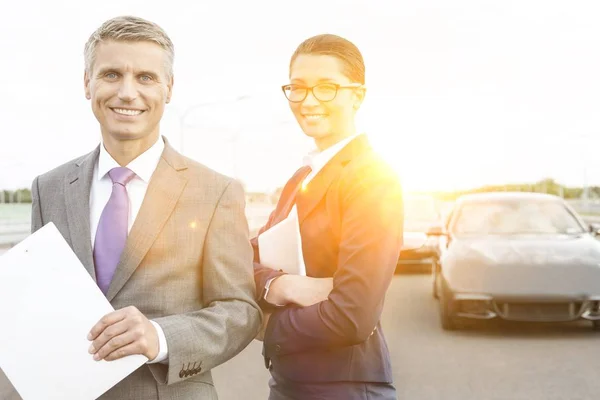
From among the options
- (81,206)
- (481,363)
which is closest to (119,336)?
(81,206)

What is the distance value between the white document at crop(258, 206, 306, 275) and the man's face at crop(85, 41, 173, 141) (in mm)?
562

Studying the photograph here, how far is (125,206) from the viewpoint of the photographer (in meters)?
2.10

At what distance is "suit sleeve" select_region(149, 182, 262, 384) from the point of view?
193cm

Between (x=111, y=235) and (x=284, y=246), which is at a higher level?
(x=111, y=235)

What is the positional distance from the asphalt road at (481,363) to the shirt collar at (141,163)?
3.93m

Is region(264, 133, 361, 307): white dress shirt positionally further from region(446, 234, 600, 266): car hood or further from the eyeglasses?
region(446, 234, 600, 266): car hood

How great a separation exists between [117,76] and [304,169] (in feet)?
2.86

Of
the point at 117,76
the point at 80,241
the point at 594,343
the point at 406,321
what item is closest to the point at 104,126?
the point at 117,76

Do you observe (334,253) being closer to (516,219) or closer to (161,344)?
(161,344)

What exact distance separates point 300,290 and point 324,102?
2.06ft

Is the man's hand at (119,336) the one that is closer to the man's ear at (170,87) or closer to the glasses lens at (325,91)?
the man's ear at (170,87)

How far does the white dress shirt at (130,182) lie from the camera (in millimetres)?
2152

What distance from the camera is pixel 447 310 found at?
8406 millimetres

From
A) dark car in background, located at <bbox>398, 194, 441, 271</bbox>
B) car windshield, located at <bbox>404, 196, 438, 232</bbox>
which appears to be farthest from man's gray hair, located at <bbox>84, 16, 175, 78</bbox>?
car windshield, located at <bbox>404, 196, 438, 232</bbox>
